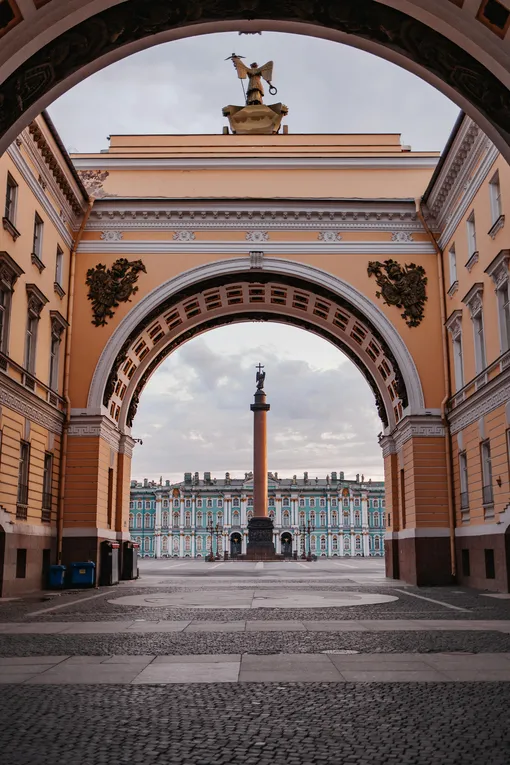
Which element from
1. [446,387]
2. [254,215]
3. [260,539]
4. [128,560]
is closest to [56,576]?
[128,560]

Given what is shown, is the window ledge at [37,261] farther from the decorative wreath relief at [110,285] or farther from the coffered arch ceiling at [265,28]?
the coffered arch ceiling at [265,28]

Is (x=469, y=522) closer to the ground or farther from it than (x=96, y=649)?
farther from it

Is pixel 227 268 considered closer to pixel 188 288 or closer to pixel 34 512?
pixel 188 288

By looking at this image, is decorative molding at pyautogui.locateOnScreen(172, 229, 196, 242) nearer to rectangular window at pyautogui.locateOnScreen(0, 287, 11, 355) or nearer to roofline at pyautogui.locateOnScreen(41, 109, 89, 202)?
roofline at pyautogui.locateOnScreen(41, 109, 89, 202)

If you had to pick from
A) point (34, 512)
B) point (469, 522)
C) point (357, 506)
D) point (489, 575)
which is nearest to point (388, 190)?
point (469, 522)

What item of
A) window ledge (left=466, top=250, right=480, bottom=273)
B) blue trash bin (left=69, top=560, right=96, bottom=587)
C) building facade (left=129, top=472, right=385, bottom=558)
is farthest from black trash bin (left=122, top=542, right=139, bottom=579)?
building facade (left=129, top=472, right=385, bottom=558)

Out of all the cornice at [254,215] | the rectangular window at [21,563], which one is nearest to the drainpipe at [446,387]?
the cornice at [254,215]

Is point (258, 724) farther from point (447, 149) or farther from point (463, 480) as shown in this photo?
point (447, 149)

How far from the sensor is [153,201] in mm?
32875

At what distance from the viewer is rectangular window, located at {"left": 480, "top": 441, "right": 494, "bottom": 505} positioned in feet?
86.5

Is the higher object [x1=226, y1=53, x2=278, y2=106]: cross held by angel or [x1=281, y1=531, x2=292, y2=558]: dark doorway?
[x1=226, y1=53, x2=278, y2=106]: cross held by angel

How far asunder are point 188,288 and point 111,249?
3535 millimetres

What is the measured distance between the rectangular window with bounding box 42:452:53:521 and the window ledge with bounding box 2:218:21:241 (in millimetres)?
8184

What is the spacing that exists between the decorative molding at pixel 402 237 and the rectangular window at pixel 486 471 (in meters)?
10.0
